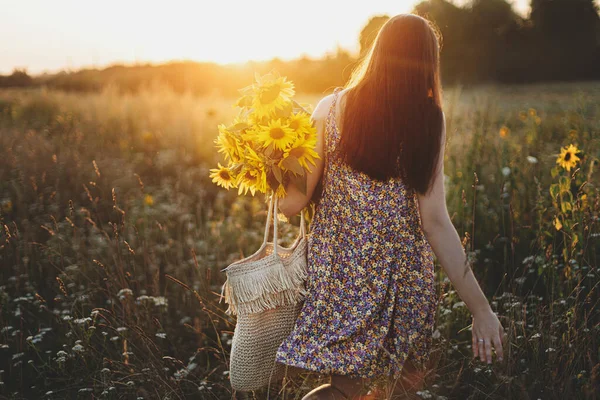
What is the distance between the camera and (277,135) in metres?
1.61

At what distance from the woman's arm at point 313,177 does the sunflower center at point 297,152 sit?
174mm

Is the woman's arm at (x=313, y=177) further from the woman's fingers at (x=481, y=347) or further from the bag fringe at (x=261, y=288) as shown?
the woman's fingers at (x=481, y=347)

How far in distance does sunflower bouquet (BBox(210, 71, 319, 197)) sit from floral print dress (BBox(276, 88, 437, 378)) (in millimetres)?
219

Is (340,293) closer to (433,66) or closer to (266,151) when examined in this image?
(266,151)

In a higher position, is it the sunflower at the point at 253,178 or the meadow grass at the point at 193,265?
the sunflower at the point at 253,178

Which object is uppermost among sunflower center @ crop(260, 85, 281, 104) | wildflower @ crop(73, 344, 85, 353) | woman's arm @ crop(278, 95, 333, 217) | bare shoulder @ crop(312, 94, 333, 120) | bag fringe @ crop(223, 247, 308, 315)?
sunflower center @ crop(260, 85, 281, 104)

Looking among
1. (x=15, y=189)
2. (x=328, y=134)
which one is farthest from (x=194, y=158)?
(x=328, y=134)

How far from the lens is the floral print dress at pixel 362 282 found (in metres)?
1.79

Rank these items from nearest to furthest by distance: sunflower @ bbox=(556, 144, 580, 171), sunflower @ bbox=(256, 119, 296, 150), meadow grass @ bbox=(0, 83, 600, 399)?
sunflower @ bbox=(256, 119, 296, 150) → meadow grass @ bbox=(0, 83, 600, 399) → sunflower @ bbox=(556, 144, 580, 171)

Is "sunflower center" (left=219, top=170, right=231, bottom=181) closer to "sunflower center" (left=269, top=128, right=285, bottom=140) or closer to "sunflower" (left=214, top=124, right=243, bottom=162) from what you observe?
"sunflower" (left=214, top=124, right=243, bottom=162)

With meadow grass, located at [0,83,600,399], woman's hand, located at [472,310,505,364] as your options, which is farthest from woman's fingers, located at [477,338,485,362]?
meadow grass, located at [0,83,600,399]

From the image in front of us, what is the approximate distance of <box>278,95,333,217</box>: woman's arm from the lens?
5.91ft

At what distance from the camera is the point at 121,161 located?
5.89 metres

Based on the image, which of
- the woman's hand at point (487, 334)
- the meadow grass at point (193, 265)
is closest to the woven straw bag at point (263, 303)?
the meadow grass at point (193, 265)
